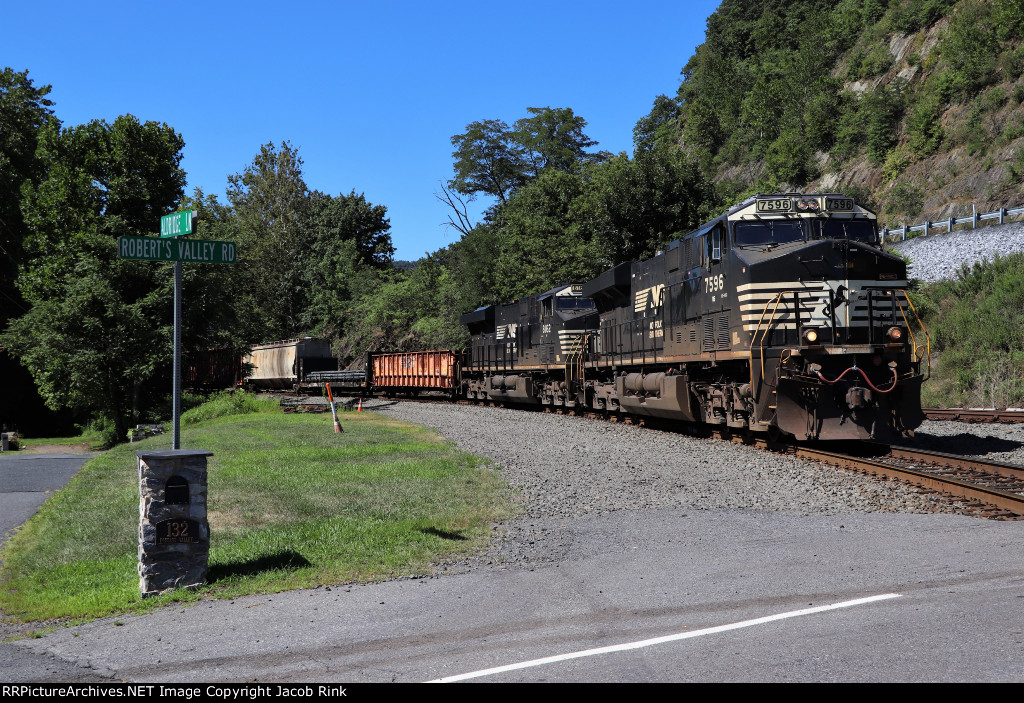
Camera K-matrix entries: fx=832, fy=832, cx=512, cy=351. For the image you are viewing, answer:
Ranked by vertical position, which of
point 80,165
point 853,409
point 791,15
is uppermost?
point 791,15

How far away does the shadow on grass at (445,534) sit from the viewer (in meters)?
8.45

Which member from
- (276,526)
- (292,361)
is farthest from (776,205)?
(292,361)

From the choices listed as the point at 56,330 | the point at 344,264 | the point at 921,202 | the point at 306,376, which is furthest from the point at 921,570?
the point at 344,264

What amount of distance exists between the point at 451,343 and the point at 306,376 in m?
11.5

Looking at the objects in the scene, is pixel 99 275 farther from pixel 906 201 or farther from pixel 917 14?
pixel 917 14

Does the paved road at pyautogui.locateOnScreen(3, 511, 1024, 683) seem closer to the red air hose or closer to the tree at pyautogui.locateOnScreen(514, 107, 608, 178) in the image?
the red air hose

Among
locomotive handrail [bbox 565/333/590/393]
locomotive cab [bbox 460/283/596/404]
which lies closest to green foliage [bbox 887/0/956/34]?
locomotive cab [bbox 460/283/596/404]

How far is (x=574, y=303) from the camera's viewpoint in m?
26.4

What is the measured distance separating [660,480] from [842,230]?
225 inches

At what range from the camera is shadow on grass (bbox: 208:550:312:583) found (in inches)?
286

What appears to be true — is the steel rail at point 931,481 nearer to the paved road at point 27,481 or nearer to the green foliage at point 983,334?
the paved road at point 27,481

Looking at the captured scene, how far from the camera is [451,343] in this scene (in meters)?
51.8

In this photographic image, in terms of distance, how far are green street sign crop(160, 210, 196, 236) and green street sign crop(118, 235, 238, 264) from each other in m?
0.09
